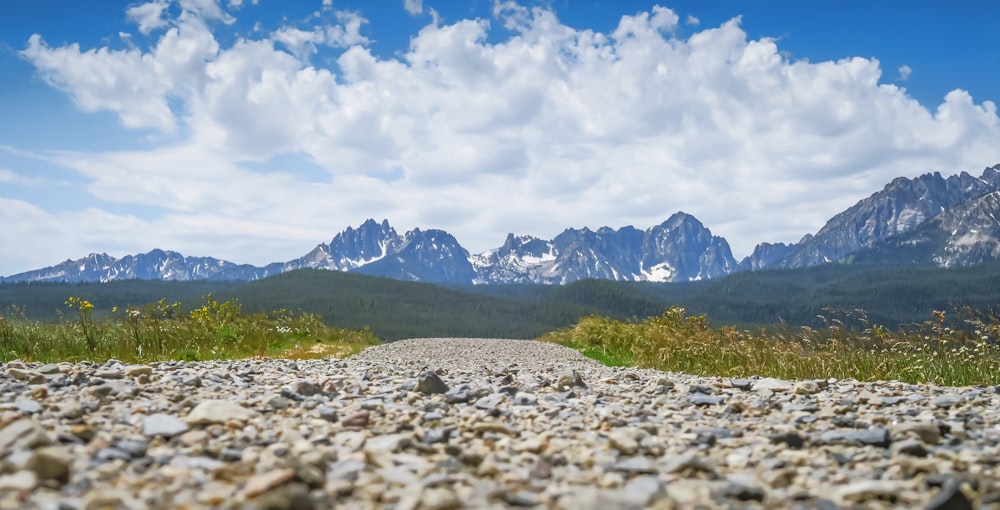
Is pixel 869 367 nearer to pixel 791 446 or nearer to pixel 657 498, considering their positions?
pixel 791 446

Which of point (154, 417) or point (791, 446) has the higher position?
point (154, 417)

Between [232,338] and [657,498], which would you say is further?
[232,338]

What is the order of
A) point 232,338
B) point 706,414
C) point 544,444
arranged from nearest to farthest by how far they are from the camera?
point 544,444, point 706,414, point 232,338

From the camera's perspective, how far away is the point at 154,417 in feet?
18.7

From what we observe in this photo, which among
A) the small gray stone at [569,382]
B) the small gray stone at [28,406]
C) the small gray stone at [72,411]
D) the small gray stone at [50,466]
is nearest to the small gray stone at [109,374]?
the small gray stone at [28,406]

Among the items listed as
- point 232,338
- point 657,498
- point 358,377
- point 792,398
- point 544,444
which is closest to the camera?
point 657,498

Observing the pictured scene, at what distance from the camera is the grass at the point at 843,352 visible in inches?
457

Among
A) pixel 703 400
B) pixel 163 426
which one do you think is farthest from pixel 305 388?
pixel 703 400

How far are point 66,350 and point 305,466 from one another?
43.3ft

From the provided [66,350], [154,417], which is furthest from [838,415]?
[66,350]

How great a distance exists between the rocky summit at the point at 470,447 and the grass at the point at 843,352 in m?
3.95

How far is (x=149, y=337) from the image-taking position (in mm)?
16391

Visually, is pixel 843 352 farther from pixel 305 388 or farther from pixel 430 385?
pixel 305 388

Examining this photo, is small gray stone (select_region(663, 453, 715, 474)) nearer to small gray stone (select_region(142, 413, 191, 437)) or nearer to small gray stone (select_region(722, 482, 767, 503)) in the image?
small gray stone (select_region(722, 482, 767, 503))
